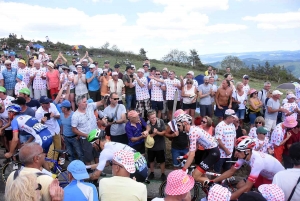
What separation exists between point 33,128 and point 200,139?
3.29 meters

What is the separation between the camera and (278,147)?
600 centimetres

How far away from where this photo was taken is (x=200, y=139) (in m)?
5.18

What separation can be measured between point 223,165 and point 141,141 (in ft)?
6.40

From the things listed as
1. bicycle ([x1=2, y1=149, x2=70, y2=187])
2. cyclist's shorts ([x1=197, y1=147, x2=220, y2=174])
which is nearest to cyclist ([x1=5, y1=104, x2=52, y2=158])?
bicycle ([x1=2, y1=149, x2=70, y2=187])

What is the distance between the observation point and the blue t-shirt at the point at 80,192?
322 centimetres

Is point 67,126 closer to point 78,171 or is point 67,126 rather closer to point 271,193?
point 78,171

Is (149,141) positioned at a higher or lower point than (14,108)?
lower

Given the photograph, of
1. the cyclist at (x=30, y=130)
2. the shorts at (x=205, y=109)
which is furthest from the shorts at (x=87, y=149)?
the shorts at (x=205, y=109)

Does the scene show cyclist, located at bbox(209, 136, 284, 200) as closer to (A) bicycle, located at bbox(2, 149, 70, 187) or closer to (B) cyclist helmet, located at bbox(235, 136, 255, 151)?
(B) cyclist helmet, located at bbox(235, 136, 255, 151)

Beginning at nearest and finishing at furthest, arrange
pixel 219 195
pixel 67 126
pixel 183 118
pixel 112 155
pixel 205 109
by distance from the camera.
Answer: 1. pixel 219 195
2. pixel 112 155
3. pixel 183 118
4. pixel 67 126
5. pixel 205 109

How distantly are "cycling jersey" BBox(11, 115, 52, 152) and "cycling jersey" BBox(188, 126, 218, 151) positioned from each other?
2885 mm

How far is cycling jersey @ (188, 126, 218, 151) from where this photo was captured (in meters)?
4.98

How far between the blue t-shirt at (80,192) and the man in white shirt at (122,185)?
0.48ft

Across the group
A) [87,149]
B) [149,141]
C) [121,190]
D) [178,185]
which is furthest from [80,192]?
[87,149]
